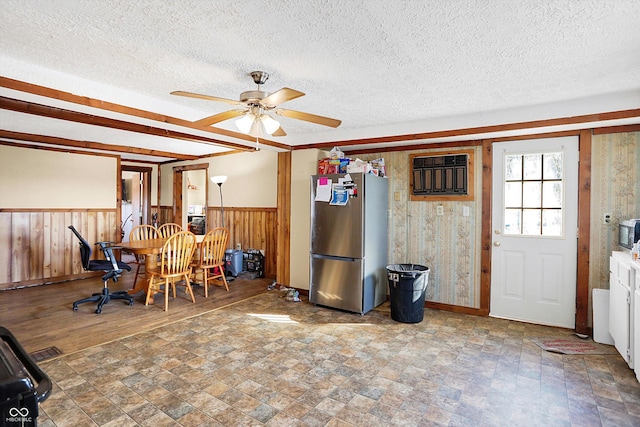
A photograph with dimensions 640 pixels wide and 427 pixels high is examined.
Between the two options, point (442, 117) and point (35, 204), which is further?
point (35, 204)

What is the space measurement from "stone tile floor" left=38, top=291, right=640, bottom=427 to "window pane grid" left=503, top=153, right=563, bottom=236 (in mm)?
1038

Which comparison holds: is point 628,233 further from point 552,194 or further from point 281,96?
point 281,96

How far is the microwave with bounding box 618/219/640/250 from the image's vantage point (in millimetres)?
2706

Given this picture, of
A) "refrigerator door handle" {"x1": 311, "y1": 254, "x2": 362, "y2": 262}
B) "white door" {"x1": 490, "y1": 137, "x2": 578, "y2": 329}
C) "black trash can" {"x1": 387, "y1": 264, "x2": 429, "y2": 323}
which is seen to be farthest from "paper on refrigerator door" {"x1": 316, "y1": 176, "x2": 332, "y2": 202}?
Answer: "white door" {"x1": 490, "y1": 137, "x2": 578, "y2": 329}

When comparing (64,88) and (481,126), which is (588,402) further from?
(64,88)

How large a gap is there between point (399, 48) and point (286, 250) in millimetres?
3383

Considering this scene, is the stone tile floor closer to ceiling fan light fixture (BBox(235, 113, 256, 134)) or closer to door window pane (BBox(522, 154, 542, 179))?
door window pane (BBox(522, 154, 542, 179))

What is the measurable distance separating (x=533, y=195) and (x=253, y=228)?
13.5 feet

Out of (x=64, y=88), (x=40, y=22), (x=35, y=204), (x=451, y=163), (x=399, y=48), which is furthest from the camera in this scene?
(x=35, y=204)

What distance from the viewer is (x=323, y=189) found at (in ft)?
13.4

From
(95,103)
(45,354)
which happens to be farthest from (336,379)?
(95,103)

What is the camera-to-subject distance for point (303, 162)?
4.71 m

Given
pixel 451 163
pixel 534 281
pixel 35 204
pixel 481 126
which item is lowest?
pixel 534 281

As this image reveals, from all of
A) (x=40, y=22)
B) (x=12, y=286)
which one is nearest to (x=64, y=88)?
(x=40, y=22)
